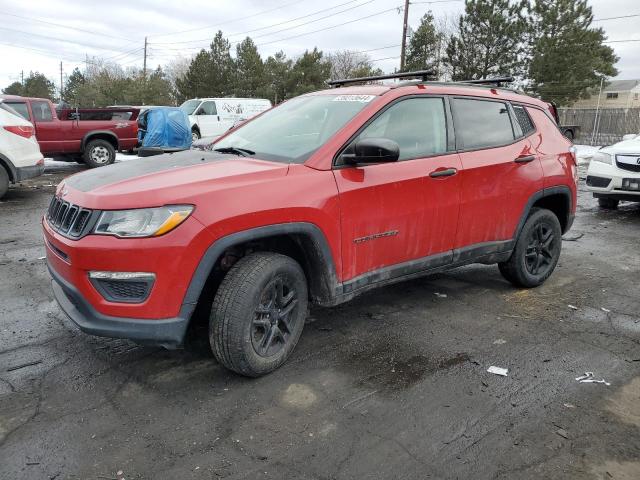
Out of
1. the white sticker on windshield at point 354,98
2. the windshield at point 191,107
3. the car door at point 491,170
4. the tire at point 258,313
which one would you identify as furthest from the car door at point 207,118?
the tire at point 258,313

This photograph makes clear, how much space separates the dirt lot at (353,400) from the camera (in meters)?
2.48

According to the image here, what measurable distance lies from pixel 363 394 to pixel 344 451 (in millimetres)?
550

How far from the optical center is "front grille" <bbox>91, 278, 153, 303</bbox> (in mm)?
2715

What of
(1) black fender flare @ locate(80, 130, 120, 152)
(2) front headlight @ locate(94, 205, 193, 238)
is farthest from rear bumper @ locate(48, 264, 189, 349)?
(1) black fender flare @ locate(80, 130, 120, 152)

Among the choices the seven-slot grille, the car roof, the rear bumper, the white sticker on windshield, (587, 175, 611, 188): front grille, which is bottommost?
the rear bumper

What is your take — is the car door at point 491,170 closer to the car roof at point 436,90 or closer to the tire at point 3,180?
the car roof at point 436,90

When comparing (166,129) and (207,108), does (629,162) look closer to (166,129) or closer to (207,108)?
(166,129)

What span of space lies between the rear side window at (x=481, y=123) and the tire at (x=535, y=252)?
0.84 metres

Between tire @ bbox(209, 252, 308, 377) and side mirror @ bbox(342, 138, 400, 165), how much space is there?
78cm

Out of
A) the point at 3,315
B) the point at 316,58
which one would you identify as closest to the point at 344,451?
the point at 3,315

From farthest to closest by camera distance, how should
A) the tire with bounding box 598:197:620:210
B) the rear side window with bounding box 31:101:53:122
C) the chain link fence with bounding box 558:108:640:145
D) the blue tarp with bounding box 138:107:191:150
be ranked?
the chain link fence with bounding box 558:108:640:145 → the blue tarp with bounding box 138:107:191:150 → the rear side window with bounding box 31:101:53:122 → the tire with bounding box 598:197:620:210

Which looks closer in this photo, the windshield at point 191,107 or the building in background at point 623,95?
the windshield at point 191,107

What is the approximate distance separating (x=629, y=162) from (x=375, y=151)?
7.21 meters

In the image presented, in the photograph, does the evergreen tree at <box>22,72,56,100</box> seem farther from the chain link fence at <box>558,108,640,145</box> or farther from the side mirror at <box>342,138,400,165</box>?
the side mirror at <box>342,138,400,165</box>
